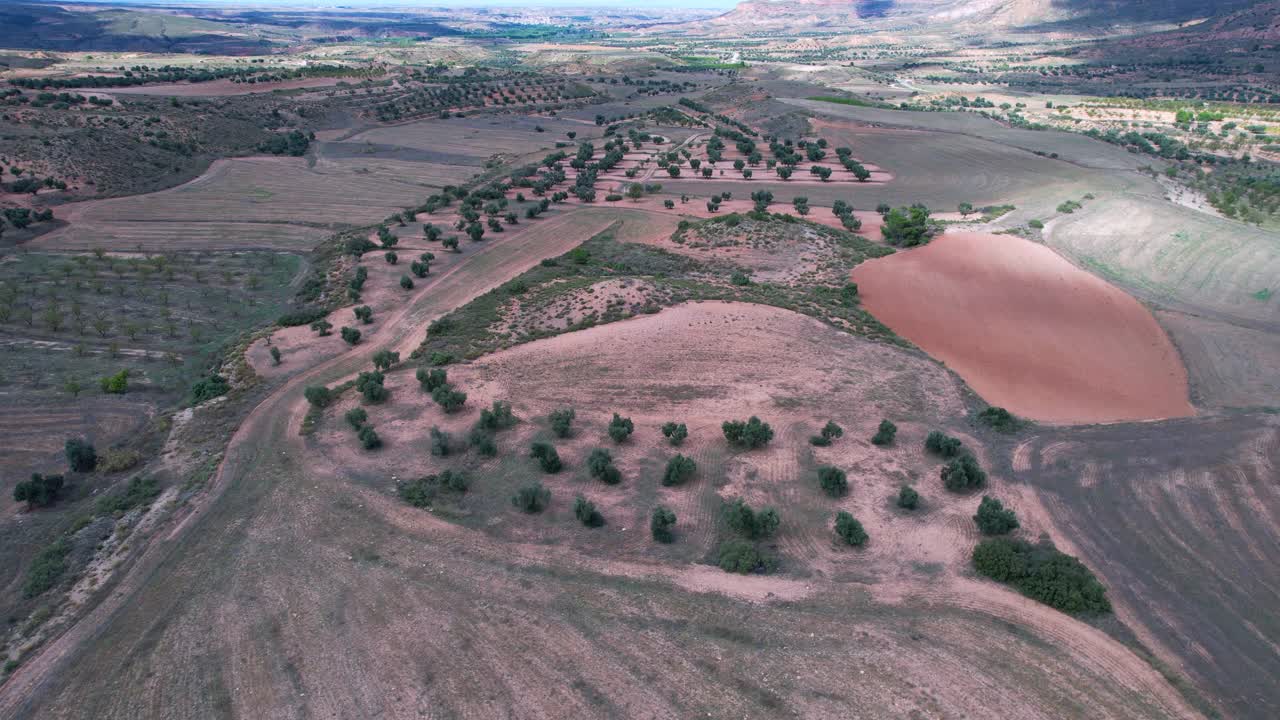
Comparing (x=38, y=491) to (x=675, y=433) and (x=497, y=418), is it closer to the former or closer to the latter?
(x=497, y=418)

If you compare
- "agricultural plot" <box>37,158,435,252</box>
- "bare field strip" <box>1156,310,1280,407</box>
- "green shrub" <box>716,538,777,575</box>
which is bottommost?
"bare field strip" <box>1156,310,1280,407</box>

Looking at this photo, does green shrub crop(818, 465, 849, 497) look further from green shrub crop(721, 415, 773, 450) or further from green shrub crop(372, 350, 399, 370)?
green shrub crop(372, 350, 399, 370)

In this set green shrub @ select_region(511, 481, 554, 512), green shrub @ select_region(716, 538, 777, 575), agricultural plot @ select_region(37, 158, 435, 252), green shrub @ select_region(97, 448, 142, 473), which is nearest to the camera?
green shrub @ select_region(716, 538, 777, 575)

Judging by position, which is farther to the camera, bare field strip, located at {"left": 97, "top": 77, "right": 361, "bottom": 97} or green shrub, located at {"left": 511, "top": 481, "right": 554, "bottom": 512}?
bare field strip, located at {"left": 97, "top": 77, "right": 361, "bottom": 97}

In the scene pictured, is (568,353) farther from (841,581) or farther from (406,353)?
(841,581)

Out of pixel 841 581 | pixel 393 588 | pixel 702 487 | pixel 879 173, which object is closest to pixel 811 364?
pixel 702 487

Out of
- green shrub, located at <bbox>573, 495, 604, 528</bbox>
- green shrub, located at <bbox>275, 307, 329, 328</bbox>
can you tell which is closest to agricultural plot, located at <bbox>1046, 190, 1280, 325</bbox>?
green shrub, located at <bbox>573, 495, 604, 528</bbox>

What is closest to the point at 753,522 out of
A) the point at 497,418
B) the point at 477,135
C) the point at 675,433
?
the point at 675,433
